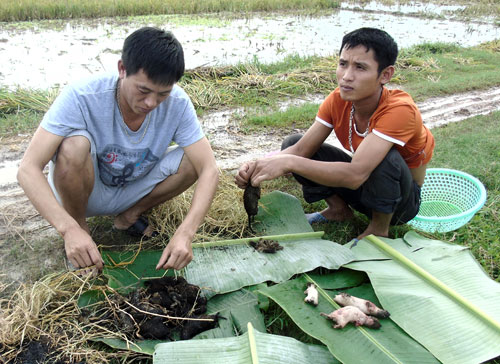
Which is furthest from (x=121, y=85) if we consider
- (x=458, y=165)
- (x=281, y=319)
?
(x=458, y=165)

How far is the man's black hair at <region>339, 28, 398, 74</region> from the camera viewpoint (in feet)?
7.70

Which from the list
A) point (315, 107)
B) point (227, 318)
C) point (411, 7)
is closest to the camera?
point (227, 318)

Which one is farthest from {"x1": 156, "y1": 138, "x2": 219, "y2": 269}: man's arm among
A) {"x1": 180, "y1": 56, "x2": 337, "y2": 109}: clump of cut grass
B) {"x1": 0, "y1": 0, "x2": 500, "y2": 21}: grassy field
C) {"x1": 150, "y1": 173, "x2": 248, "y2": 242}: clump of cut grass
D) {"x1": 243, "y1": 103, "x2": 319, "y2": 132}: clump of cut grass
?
{"x1": 0, "y1": 0, "x2": 500, "y2": 21}: grassy field

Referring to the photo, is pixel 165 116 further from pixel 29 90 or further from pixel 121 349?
pixel 29 90

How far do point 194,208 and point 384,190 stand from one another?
109cm

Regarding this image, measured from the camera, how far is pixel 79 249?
1.83m

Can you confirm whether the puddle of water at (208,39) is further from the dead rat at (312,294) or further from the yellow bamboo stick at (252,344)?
the yellow bamboo stick at (252,344)

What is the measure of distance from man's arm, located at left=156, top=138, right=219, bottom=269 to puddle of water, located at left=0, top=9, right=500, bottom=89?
367cm

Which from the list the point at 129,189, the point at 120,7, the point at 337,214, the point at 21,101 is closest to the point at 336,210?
the point at 337,214

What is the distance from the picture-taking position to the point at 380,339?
187 centimetres

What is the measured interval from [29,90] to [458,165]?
4.58 metres

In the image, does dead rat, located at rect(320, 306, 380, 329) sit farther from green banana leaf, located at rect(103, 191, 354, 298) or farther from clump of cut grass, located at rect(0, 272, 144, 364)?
clump of cut grass, located at rect(0, 272, 144, 364)

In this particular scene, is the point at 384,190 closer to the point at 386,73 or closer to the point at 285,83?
the point at 386,73

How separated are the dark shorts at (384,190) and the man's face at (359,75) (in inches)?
14.5
